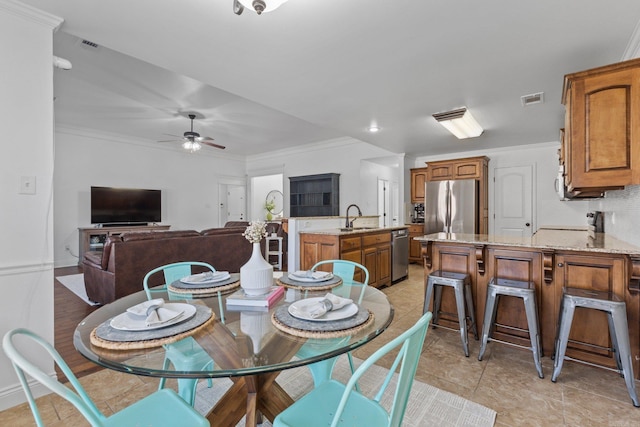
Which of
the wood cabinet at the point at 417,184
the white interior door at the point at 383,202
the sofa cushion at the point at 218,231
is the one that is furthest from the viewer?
the white interior door at the point at 383,202

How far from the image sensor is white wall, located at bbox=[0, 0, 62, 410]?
182 cm

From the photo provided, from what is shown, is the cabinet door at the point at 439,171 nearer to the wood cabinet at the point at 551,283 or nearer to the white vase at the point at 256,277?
the wood cabinet at the point at 551,283

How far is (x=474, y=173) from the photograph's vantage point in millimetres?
5695

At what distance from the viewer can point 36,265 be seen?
75.8 inches

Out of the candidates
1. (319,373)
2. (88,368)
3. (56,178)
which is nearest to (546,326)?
(319,373)

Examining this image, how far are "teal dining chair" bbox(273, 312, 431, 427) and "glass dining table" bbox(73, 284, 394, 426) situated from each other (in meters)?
0.17

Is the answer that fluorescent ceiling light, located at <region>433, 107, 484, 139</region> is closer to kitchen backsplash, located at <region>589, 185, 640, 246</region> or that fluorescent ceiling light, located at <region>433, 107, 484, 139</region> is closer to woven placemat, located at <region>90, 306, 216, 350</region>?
kitchen backsplash, located at <region>589, 185, 640, 246</region>

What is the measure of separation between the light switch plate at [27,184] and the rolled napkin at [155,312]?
1319mm

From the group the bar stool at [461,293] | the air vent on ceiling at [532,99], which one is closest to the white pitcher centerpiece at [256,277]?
the bar stool at [461,293]

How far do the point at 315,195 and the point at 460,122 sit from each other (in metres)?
4.11

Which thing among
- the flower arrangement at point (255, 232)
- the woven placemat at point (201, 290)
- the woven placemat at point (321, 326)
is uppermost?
the flower arrangement at point (255, 232)

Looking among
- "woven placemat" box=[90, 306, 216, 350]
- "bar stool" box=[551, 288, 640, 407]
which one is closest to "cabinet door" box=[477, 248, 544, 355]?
"bar stool" box=[551, 288, 640, 407]

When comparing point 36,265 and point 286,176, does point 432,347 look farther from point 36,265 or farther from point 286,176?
point 286,176

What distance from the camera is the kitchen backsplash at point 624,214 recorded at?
88.7 inches
